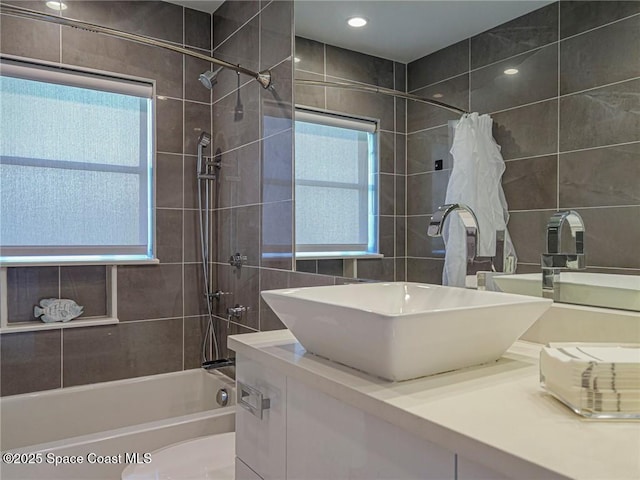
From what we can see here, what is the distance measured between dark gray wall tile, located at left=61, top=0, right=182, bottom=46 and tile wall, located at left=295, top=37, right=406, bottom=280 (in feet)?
4.27

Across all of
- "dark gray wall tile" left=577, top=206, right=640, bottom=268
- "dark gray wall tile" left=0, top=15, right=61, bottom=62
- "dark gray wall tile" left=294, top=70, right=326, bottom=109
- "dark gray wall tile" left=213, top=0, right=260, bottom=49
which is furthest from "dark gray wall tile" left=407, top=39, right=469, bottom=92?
"dark gray wall tile" left=0, top=15, right=61, bottom=62

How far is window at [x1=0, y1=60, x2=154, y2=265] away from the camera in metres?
2.32

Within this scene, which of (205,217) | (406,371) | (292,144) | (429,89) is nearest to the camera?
(406,371)

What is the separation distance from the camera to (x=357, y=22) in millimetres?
1724

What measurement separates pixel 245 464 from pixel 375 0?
154cm

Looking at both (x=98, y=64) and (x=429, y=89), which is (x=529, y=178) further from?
(x=98, y=64)

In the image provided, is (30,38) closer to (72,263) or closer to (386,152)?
(72,263)

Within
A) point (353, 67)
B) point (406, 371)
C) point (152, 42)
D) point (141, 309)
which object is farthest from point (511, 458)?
point (141, 309)

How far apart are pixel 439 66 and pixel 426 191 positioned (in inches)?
15.1

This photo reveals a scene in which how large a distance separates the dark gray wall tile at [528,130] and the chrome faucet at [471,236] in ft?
0.62

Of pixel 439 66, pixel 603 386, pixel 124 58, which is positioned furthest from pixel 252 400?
pixel 124 58

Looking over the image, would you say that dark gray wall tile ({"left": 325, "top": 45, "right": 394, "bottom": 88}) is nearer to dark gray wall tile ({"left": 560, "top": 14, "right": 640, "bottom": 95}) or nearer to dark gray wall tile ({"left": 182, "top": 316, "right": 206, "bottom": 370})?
dark gray wall tile ({"left": 560, "top": 14, "right": 640, "bottom": 95})

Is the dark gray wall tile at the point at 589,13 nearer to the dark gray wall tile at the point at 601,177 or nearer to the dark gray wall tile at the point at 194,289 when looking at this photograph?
the dark gray wall tile at the point at 601,177

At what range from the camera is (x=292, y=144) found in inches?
81.6
